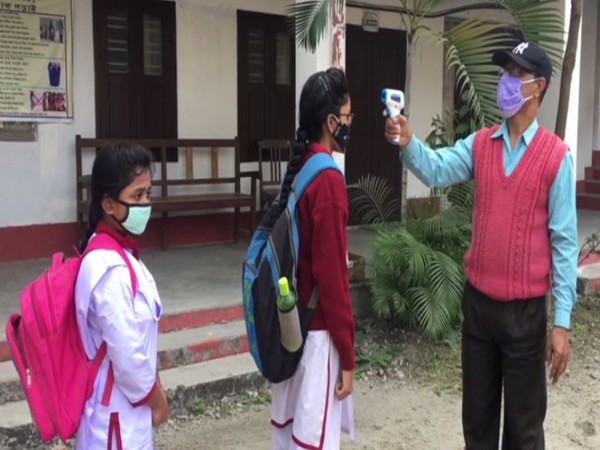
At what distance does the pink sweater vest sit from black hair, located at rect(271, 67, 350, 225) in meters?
0.78

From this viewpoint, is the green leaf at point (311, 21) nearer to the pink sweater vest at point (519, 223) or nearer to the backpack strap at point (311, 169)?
the pink sweater vest at point (519, 223)

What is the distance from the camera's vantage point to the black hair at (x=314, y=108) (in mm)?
2375

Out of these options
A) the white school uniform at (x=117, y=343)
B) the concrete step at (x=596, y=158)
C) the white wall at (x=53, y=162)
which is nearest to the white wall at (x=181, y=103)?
the white wall at (x=53, y=162)

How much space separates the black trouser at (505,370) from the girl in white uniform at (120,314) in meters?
1.34

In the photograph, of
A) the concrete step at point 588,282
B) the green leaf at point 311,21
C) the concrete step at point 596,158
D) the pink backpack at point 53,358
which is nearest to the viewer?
the pink backpack at point 53,358

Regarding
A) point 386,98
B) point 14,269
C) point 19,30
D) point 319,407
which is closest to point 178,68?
point 19,30

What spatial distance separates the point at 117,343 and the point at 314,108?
3.27 feet

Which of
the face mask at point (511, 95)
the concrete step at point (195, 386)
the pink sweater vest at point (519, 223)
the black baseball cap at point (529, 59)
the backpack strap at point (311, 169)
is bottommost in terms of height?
the concrete step at point (195, 386)

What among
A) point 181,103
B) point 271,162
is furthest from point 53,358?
point 271,162

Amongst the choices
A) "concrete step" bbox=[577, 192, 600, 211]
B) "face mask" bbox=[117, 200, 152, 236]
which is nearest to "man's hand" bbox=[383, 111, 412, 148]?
"face mask" bbox=[117, 200, 152, 236]

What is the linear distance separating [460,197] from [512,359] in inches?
108

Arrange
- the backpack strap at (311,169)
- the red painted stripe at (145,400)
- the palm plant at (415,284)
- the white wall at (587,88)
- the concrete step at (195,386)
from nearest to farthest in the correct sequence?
the red painted stripe at (145,400) < the backpack strap at (311,169) < the concrete step at (195,386) < the palm plant at (415,284) < the white wall at (587,88)

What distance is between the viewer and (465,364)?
298 cm

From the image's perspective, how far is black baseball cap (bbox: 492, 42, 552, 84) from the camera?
273cm
